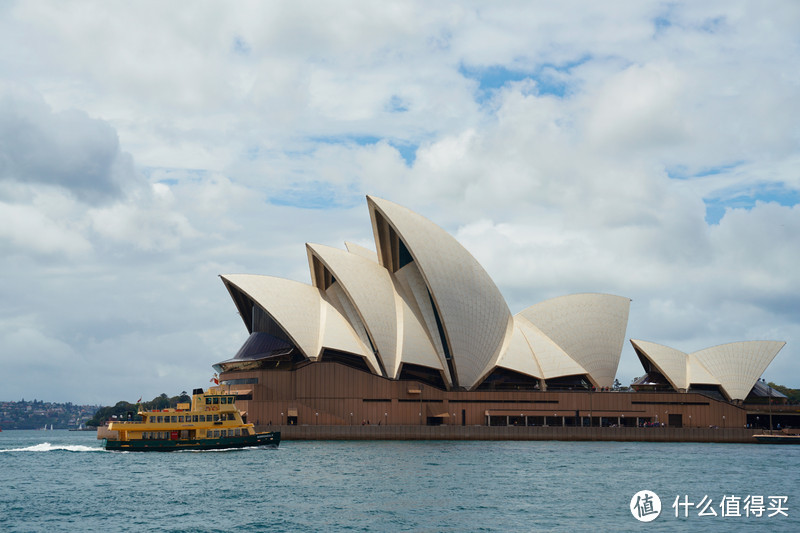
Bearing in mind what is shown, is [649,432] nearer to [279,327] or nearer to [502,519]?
[279,327]

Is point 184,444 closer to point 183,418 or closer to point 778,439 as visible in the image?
point 183,418

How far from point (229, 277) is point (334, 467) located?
1319 inches

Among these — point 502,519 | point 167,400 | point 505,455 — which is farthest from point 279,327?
point 167,400

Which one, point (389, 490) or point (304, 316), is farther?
point (304, 316)

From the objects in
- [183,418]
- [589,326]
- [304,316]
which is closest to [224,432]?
[183,418]

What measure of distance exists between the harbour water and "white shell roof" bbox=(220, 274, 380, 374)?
15.4m

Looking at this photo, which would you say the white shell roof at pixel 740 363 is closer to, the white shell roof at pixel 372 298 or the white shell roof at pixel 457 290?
the white shell roof at pixel 457 290

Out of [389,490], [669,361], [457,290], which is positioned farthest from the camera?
[669,361]

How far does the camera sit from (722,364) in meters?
83.6

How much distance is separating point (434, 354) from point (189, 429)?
26.2 meters

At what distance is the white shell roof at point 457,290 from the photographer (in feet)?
242

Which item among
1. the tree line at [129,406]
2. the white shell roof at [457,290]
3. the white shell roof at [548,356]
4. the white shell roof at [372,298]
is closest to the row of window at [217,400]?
the white shell roof at [372,298]

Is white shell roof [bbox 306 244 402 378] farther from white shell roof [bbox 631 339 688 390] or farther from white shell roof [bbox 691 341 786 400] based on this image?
white shell roof [bbox 691 341 786 400]

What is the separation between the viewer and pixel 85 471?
1807 inches
